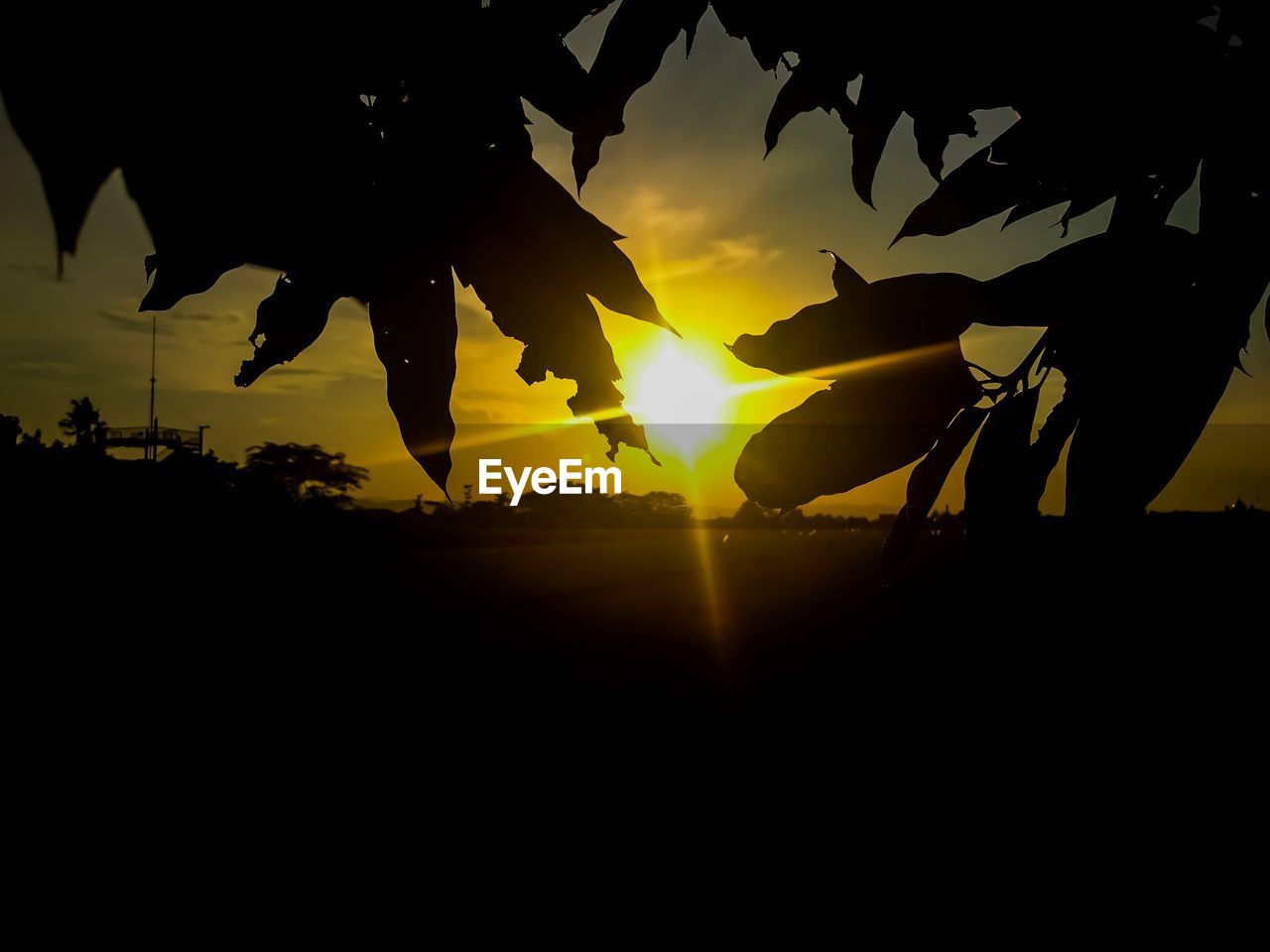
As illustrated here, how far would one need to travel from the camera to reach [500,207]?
2.06 ft

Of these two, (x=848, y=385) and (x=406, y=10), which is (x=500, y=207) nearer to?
(x=406, y=10)

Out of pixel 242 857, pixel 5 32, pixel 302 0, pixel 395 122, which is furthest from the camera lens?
pixel 242 857

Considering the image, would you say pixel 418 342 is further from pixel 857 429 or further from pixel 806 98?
pixel 806 98

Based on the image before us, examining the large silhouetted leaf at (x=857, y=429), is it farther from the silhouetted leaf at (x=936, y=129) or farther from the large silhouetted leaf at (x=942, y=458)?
the silhouetted leaf at (x=936, y=129)

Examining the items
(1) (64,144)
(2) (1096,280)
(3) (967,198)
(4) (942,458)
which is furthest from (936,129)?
(1) (64,144)

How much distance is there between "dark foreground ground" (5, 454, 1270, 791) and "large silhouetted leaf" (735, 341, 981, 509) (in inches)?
212

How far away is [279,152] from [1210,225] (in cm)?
72

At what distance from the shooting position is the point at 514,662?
45.9ft

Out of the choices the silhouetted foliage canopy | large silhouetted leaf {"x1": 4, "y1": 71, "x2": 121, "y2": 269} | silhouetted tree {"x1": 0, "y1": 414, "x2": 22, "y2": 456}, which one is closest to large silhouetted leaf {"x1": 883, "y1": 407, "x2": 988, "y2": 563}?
the silhouetted foliage canopy

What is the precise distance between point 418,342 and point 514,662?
14.0 m

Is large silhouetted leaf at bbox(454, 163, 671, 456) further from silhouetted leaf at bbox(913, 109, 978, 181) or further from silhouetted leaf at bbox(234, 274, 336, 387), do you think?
silhouetted leaf at bbox(913, 109, 978, 181)

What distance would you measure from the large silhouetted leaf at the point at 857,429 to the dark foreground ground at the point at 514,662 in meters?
5.38

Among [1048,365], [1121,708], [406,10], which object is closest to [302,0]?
[406,10]

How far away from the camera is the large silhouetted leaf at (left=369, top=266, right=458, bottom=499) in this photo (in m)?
0.61
